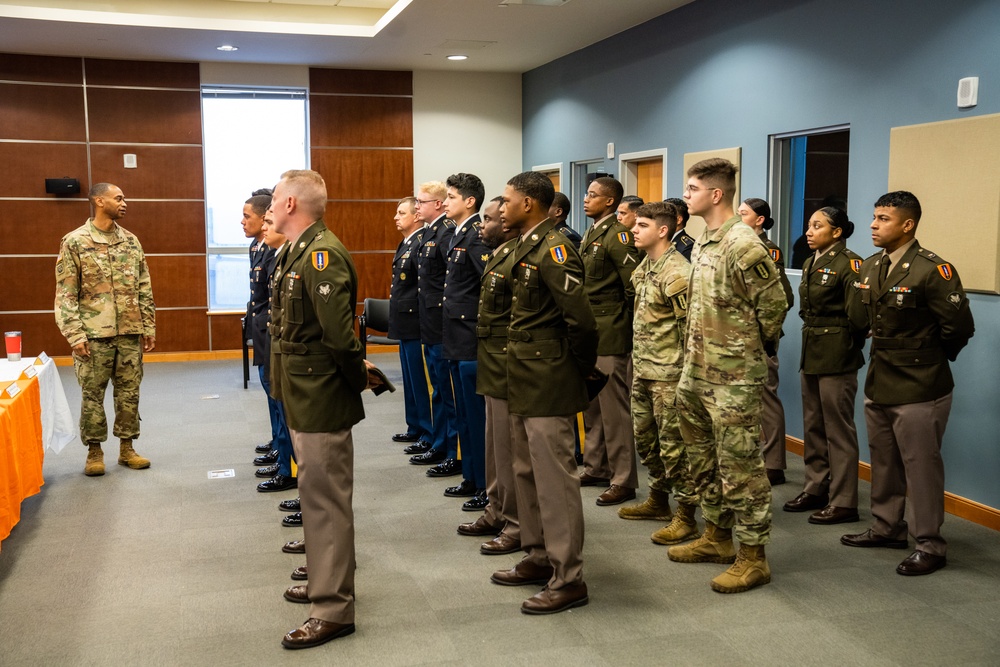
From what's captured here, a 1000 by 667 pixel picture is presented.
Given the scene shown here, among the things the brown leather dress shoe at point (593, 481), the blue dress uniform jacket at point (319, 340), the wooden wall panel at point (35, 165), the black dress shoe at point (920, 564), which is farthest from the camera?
the wooden wall panel at point (35, 165)

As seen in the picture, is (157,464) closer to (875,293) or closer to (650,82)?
(875,293)

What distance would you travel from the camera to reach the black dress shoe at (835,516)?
466cm

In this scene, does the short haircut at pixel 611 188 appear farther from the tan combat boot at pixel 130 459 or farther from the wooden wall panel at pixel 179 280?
the wooden wall panel at pixel 179 280

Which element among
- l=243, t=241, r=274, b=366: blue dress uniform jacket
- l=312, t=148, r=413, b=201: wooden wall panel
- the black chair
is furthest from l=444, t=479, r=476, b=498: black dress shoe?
l=312, t=148, r=413, b=201: wooden wall panel

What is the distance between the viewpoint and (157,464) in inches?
232

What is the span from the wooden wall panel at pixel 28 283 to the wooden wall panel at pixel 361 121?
331cm

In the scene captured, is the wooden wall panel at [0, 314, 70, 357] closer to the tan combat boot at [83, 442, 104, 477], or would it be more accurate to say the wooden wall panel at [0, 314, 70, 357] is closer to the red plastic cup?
the tan combat boot at [83, 442, 104, 477]

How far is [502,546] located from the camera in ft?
13.6

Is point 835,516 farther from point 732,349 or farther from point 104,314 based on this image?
point 104,314

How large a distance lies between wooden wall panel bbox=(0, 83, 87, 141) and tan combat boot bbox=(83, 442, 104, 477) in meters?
5.50

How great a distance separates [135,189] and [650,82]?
19.3 ft

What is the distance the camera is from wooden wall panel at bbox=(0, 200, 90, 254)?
980 cm

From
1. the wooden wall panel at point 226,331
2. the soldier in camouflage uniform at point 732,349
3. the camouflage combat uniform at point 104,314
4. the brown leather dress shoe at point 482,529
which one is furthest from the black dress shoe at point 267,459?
the wooden wall panel at point 226,331

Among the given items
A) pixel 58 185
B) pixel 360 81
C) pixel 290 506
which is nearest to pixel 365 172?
pixel 360 81
